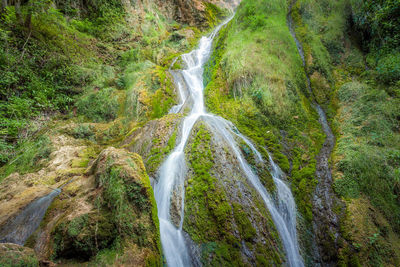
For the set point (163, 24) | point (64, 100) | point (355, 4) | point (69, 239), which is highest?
point (163, 24)

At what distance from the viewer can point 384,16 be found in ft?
27.0

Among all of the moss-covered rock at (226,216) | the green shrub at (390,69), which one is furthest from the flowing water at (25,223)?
the green shrub at (390,69)

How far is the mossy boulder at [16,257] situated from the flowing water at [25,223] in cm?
100

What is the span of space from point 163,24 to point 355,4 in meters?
→ 15.4

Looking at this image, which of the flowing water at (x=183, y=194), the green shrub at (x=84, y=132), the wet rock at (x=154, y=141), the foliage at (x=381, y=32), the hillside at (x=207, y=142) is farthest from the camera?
the foliage at (x=381, y=32)

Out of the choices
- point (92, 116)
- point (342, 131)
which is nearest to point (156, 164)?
point (92, 116)

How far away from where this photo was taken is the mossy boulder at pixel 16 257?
2.04 meters

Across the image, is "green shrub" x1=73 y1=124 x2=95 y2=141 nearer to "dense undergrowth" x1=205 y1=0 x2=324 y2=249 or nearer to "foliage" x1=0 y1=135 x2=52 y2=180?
"foliage" x1=0 y1=135 x2=52 y2=180

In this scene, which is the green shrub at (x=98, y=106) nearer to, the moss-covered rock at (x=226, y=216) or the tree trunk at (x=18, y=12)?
the tree trunk at (x=18, y=12)

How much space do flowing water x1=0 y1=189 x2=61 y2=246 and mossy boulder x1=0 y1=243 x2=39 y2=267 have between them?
100cm

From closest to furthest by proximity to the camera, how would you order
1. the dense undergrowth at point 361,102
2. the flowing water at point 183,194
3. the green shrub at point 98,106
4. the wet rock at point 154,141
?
the flowing water at point 183,194, the dense undergrowth at point 361,102, the wet rock at point 154,141, the green shrub at point 98,106

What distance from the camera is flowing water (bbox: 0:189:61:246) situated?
3082 millimetres

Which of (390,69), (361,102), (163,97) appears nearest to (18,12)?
(163,97)

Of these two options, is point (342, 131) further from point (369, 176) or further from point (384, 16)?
point (384, 16)
